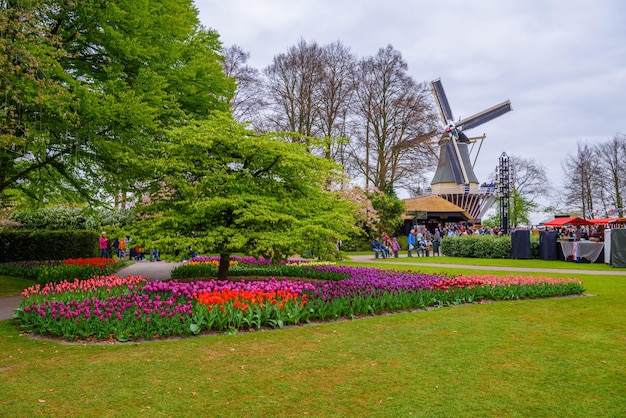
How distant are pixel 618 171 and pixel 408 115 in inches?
922

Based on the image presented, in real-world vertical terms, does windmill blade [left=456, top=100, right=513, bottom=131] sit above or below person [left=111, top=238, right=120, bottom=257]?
above

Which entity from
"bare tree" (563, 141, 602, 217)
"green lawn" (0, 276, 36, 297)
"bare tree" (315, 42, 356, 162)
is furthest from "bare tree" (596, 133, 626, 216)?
"green lawn" (0, 276, 36, 297)

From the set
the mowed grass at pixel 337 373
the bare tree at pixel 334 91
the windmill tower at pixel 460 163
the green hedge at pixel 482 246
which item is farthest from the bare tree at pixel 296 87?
the mowed grass at pixel 337 373

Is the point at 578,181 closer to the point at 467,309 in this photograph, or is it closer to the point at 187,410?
the point at 467,309

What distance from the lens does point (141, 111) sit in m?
11.0

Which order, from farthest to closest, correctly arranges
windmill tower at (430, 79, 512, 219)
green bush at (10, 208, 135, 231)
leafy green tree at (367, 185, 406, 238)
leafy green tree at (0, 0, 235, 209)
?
1. windmill tower at (430, 79, 512, 219)
2. leafy green tree at (367, 185, 406, 238)
3. green bush at (10, 208, 135, 231)
4. leafy green tree at (0, 0, 235, 209)

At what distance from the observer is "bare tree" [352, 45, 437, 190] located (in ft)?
124

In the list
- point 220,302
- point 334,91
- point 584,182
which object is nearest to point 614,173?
point 584,182

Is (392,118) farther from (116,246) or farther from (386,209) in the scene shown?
(116,246)

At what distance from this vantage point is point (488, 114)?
5356cm

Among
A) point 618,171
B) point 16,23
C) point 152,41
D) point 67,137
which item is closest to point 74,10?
point 152,41

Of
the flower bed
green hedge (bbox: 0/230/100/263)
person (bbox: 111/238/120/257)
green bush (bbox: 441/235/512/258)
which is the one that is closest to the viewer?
the flower bed

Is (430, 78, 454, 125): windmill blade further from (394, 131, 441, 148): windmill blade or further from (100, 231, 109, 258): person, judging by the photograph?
(100, 231, 109, 258): person

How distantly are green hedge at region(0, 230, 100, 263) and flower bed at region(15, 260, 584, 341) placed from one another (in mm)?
10420
